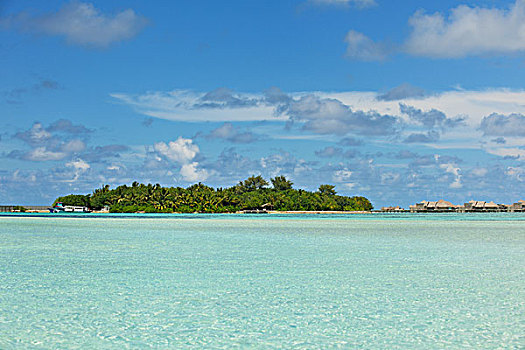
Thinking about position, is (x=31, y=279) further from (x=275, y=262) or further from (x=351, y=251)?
(x=351, y=251)

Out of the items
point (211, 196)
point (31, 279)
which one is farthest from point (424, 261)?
point (211, 196)

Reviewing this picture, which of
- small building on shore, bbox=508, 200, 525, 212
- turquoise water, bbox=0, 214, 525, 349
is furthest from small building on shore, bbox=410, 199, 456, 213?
turquoise water, bbox=0, 214, 525, 349

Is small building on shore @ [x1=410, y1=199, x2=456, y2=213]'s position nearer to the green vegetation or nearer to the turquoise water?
the green vegetation

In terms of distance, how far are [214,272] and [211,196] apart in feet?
375

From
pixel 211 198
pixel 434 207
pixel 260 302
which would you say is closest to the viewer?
pixel 260 302

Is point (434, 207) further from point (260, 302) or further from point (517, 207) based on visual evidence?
point (260, 302)

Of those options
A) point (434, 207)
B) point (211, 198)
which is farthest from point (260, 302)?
point (434, 207)

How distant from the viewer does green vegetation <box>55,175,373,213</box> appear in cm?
12631

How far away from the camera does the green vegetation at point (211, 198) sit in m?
126

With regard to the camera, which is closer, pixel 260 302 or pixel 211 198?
pixel 260 302

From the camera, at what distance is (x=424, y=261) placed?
18.9 metres

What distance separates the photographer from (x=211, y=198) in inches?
5094

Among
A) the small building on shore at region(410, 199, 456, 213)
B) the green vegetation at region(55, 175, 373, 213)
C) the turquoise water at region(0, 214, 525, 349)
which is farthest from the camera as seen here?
the small building on shore at region(410, 199, 456, 213)

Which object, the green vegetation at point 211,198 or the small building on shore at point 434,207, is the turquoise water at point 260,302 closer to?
the green vegetation at point 211,198
